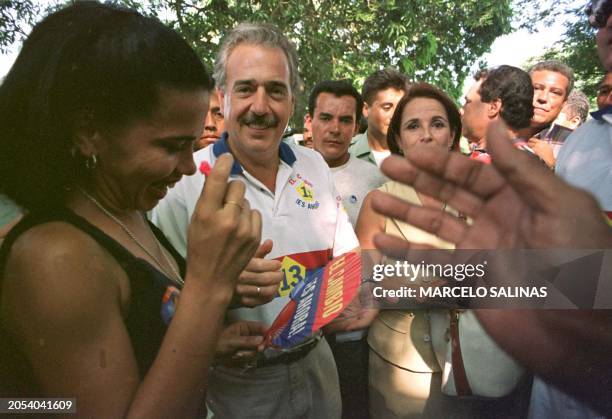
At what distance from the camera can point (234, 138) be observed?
5.18 feet

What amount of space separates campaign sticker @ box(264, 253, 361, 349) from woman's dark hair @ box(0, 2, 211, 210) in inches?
19.2

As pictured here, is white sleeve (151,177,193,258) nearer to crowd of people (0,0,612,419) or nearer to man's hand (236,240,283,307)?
crowd of people (0,0,612,419)

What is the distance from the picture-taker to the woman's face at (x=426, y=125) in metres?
1.92

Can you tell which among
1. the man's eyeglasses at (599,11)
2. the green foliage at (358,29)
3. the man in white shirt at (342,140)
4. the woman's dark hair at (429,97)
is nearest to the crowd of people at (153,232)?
the man's eyeglasses at (599,11)

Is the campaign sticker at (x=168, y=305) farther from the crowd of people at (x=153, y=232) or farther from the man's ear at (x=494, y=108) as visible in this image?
the man's ear at (x=494, y=108)

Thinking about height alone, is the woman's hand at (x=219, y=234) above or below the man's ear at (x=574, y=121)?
below

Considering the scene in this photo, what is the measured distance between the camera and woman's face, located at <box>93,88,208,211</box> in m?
0.83

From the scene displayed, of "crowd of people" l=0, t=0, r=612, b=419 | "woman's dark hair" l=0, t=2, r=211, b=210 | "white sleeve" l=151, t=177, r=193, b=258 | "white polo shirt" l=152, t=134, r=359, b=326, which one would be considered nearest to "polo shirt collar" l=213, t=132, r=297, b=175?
"white polo shirt" l=152, t=134, r=359, b=326

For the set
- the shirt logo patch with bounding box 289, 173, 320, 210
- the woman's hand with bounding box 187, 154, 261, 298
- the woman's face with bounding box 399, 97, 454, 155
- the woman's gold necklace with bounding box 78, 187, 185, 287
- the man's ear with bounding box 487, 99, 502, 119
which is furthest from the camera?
the man's ear with bounding box 487, 99, 502, 119

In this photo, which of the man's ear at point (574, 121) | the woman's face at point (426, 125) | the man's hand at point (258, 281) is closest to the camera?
the man's hand at point (258, 281)

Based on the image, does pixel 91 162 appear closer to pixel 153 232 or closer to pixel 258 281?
pixel 153 232

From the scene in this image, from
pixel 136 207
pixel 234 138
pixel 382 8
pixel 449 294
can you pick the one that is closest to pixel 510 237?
pixel 449 294

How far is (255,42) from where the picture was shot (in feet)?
5.17

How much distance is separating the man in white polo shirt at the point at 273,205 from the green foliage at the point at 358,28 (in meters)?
3.65
